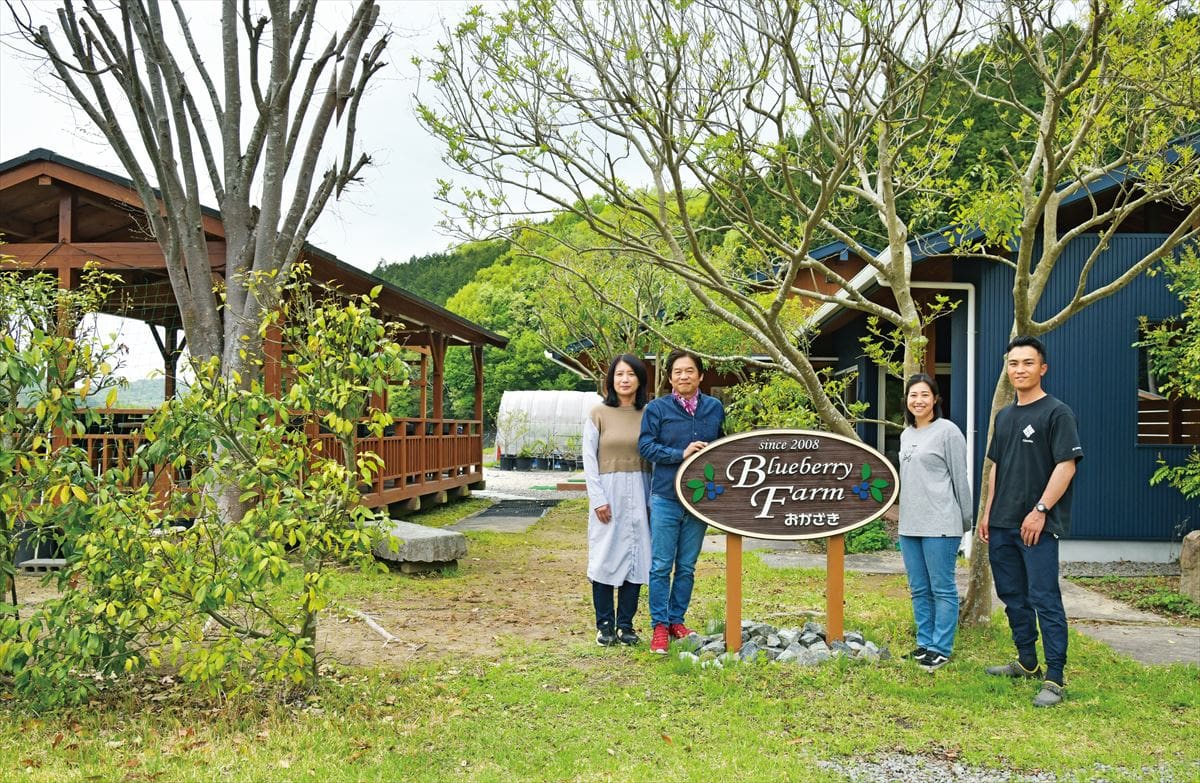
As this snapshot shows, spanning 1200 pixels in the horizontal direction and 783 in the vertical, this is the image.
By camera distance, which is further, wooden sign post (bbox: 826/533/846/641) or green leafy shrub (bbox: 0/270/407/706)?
wooden sign post (bbox: 826/533/846/641)

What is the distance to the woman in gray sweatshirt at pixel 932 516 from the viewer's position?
5.34 metres

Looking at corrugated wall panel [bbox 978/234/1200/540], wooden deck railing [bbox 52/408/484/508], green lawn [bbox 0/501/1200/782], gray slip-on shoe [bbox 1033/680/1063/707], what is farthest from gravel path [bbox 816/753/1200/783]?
wooden deck railing [bbox 52/408/484/508]

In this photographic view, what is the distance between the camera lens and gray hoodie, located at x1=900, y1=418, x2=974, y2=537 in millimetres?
5320

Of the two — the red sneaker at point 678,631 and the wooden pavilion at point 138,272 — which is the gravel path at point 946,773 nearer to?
the red sneaker at point 678,631

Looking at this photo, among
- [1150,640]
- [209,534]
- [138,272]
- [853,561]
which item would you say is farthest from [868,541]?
[138,272]

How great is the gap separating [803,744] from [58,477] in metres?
3.58

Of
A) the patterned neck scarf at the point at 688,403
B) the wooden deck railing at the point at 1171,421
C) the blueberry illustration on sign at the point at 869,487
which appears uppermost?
the patterned neck scarf at the point at 688,403

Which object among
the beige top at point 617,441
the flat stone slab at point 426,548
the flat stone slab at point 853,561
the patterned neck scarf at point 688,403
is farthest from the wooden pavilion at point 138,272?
the flat stone slab at point 853,561

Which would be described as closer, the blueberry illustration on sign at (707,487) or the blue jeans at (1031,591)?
the blue jeans at (1031,591)

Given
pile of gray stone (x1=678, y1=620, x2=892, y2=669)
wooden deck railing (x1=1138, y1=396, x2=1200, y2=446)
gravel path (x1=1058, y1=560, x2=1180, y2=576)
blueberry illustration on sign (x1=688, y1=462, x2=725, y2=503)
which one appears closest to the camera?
pile of gray stone (x1=678, y1=620, x2=892, y2=669)

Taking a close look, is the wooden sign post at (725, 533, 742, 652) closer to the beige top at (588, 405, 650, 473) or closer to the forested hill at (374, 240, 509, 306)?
the beige top at (588, 405, 650, 473)

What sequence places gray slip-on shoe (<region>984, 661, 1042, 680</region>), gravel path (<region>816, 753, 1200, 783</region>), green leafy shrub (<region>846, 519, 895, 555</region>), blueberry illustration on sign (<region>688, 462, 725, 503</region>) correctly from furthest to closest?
1. green leafy shrub (<region>846, 519, 895, 555</region>)
2. blueberry illustration on sign (<region>688, 462, 725, 503</region>)
3. gray slip-on shoe (<region>984, 661, 1042, 680</region>)
4. gravel path (<region>816, 753, 1200, 783</region>)

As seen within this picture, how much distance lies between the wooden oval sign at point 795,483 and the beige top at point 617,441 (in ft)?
1.39

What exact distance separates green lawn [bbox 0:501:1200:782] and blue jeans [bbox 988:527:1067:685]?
233mm
